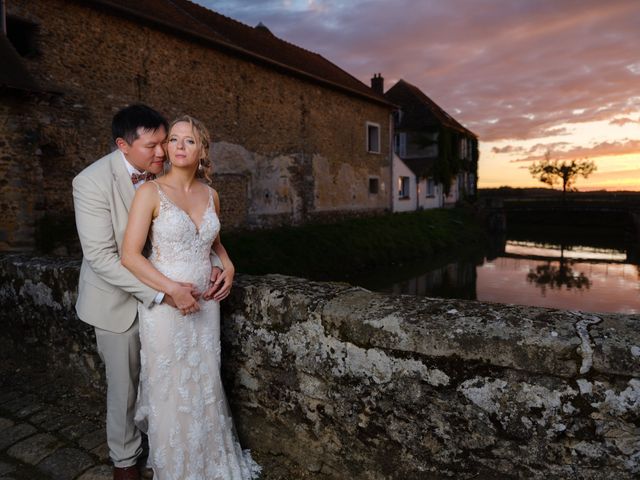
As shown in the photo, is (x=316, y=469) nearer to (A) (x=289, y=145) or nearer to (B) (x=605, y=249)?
(A) (x=289, y=145)

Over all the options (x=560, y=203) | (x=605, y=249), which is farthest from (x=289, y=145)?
(x=560, y=203)

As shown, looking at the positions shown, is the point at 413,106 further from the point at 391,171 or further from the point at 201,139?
the point at 201,139

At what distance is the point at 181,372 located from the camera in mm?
2129

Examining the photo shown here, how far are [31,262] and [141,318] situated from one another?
6.14ft

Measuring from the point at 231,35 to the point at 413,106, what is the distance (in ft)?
59.6

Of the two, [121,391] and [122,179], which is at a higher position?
[122,179]

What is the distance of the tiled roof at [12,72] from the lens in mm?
7926

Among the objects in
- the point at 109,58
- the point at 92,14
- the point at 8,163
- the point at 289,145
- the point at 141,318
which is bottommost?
the point at 141,318

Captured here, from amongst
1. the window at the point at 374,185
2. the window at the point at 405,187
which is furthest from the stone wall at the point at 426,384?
the window at the point at 405,187

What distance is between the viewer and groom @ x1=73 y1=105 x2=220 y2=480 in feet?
7.09

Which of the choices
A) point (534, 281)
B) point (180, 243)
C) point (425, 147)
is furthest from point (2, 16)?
point (425, 147)

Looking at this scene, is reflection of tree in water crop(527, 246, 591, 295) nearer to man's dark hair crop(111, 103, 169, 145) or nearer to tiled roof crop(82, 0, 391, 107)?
tiled roof crop(82, 0, 391, 107)

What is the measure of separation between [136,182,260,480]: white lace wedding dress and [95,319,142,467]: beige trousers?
9 cm

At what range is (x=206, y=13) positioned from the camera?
16609 mm
